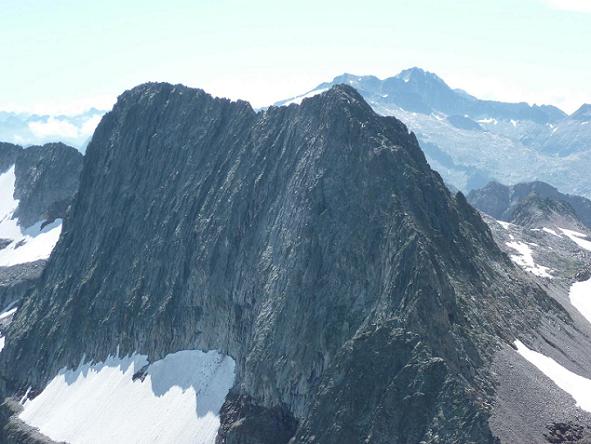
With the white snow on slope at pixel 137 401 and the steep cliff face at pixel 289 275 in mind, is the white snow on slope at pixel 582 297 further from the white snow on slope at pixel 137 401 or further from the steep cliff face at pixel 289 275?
the white snow on slope at pixel 137 401

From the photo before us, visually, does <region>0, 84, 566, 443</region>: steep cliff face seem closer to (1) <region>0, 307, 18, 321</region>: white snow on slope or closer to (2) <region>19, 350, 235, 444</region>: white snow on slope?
(2) <region>19, 350, 235, 444</region>: white snow on slope

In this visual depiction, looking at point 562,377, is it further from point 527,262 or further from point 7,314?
point 7,314

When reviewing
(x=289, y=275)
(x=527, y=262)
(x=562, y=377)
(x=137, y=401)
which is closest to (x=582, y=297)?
(x=527, y=262)

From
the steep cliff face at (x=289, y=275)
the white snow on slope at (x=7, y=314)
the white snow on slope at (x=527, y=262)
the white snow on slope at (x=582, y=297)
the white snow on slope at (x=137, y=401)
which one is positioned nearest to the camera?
the steep cliff face at (x=289, y=275)

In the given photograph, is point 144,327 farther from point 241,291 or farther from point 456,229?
point 456,229

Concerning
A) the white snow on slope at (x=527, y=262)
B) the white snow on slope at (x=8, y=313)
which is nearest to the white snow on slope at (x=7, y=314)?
the white snow on slope at (x=8, y=313)

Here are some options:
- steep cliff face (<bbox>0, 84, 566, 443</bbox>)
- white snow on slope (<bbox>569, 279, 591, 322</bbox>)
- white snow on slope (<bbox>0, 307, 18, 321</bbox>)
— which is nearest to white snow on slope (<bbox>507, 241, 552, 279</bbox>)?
white snow on slope (<bbox>569, 279, 591, 322</bbox>)
